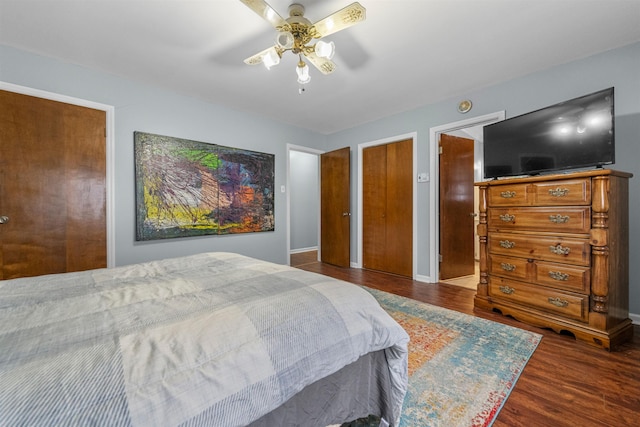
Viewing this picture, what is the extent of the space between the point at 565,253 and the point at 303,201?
4898 millimetres

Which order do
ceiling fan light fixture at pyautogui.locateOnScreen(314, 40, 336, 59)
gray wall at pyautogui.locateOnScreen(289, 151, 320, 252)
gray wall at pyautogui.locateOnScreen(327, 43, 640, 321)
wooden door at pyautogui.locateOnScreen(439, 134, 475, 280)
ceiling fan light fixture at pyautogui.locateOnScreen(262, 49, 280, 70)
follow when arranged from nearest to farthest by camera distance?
ceiling fan light fixture at pyautogui.locateOnScreen(314, 40, 336, 59) < ceiling fan light fixture at pyautogui.locateOnScreen(262, 49, 280, 70) < gray wall at pyautogui.locateOnScreen(327, 43, 640, 321) < wooden door at pyautogui.locateOnScreen(439, 134, 475, 280) < gray wall at pyautogui.locateOnScreen(289, 151, 320, 252)

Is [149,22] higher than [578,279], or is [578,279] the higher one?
[149,22]

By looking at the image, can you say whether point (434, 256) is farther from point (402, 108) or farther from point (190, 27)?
point (190, 27)

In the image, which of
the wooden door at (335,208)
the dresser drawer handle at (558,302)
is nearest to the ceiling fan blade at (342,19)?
the dresser drawer handle at (558,302)

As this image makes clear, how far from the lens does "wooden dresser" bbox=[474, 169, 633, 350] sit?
6.08ft

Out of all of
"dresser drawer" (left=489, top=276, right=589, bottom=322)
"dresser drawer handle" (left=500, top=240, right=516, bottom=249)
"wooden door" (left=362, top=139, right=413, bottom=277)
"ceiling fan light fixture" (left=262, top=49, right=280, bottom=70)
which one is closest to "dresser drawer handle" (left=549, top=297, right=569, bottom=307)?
"dresser drawer" (left=489, top=276, right=589, bottom=322)

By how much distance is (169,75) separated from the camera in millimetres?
2754

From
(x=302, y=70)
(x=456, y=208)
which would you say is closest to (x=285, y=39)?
(x=302, y=70)

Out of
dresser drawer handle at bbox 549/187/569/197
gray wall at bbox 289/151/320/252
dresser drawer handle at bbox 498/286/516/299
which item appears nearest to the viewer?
dresser drawer handle at bbox 549/187/569/197

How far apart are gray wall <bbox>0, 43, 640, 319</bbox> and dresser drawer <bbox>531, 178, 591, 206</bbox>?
2.44 feet

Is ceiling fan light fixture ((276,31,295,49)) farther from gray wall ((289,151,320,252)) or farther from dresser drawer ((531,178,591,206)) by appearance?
gray wall ((289,151,320,252))

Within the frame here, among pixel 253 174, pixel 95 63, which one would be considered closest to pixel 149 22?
pixel 95 63

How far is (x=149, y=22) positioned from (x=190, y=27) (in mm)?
290

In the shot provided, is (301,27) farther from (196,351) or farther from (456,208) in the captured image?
(456,208)
